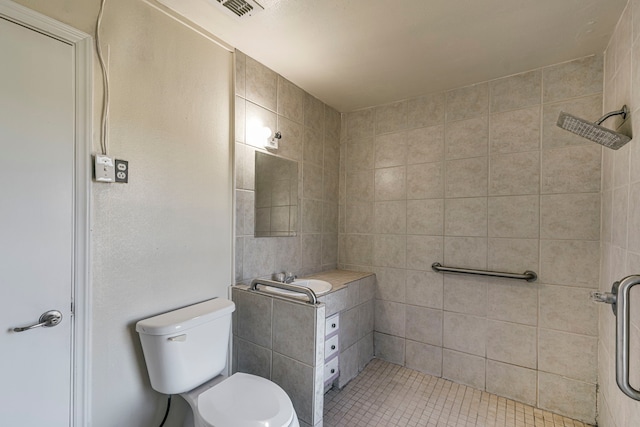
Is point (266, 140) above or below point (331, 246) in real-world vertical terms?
above

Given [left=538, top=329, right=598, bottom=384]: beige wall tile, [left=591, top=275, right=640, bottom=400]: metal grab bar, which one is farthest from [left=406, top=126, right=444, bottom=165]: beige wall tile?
[left=591, top=275, right=640, bottom=400]: metal grab bar

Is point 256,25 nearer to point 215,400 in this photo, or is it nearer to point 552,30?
point 552,30

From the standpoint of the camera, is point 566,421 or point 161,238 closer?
point 161,238

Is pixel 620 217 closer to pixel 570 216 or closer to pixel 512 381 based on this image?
pixel 570 216

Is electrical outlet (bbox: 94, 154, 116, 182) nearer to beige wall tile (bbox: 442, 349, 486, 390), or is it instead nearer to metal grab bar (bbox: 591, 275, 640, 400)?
metal grab bar (bbox: 591, 275, 640, 400)

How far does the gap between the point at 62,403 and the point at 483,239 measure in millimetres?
2467

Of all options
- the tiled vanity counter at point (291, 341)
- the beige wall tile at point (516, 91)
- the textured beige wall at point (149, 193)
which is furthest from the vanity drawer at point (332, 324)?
the beige wall tile at point (516, 91)

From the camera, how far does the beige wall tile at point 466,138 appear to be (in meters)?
2.07

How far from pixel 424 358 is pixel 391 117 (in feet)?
6.65

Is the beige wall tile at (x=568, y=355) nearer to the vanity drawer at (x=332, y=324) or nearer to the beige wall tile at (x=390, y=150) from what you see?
the vanity drawer at (x=332, y=324)

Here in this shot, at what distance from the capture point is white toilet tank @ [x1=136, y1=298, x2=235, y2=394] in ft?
4.21

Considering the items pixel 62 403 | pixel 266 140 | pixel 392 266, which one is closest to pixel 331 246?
pixel 392 266

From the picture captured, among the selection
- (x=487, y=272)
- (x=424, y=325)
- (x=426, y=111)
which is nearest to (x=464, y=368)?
(x=424, y=325)

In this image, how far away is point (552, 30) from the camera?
1.53m
